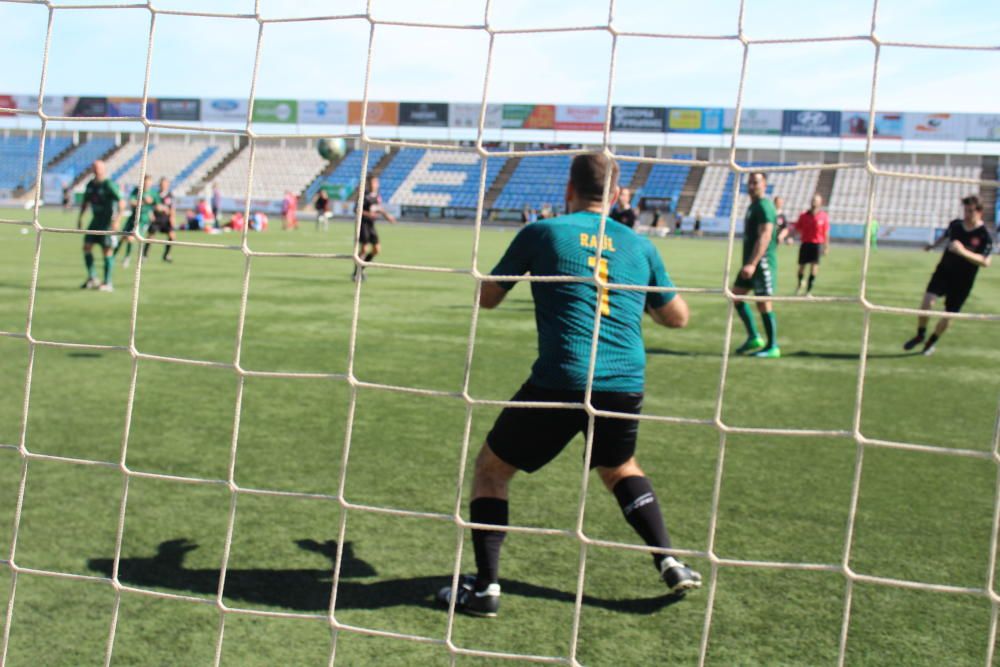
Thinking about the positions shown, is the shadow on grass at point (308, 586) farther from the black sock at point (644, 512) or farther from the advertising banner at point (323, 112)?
the advertising banner at point (323, 112)

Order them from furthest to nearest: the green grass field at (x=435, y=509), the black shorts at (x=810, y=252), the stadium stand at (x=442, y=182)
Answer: the stadium stand at (x=442, y=182) → the black shorts at (x=810, y=252) → the green grass field at (x=435, y=509)

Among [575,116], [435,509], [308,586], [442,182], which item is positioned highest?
[575,116]

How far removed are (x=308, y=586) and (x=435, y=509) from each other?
1022 mm

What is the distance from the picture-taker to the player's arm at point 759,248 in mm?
8648

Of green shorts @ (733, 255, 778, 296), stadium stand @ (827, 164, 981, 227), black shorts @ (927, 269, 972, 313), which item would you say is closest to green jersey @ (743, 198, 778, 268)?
green shorts @ (733, 255, 778, 296)

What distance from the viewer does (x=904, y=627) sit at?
11.1ft

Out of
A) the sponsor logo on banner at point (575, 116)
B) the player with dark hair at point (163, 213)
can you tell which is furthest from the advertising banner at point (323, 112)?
the player with dark hair at point (163, 213)

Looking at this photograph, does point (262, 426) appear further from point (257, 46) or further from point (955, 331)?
point (955, 331)

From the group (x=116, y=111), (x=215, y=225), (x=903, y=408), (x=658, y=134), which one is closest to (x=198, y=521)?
(x=903, y=408)

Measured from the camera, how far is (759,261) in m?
9.12

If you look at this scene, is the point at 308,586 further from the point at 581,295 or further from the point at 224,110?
the point at 224,110

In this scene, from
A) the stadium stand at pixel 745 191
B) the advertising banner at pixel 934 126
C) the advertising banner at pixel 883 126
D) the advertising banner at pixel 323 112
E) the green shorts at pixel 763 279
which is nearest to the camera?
the green shorts at pixel 763 279

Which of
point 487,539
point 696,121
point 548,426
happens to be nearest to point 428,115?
point 696,121

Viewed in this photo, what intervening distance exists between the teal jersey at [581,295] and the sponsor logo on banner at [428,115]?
210ft
